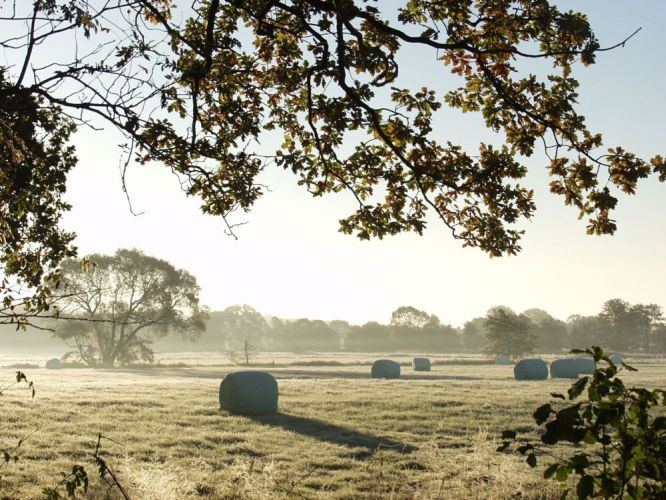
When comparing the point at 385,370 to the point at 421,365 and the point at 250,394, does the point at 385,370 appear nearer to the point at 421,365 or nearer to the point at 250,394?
the point at 421,365

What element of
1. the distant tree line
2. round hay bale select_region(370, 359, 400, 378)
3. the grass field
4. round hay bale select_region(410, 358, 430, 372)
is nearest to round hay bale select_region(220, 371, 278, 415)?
the grass field

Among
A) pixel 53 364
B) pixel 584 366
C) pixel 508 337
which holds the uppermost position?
pixel 508 337

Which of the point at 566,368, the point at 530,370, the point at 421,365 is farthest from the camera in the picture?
the point at 421,365

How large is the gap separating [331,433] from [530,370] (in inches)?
906

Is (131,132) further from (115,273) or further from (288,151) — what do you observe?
(115,273)

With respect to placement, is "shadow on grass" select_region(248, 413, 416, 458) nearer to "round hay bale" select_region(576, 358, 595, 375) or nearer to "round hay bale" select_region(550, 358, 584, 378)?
"round hay bale" select_region(550, 358, 584, 378)

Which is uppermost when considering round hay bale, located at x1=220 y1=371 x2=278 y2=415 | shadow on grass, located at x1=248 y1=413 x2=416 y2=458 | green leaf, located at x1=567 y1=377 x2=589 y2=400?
green leaf, located at x1=567 y1=377 x2=589 y2=400

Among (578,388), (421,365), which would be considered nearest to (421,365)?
(421,365)

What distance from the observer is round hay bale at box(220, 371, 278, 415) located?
1875 centimetres

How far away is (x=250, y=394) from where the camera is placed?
61.5ft

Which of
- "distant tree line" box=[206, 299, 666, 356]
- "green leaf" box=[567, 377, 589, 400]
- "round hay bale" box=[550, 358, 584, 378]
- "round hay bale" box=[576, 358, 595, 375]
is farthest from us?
"distant tree line" box=[206, 299, 666, 356]

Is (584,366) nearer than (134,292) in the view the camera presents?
Yes

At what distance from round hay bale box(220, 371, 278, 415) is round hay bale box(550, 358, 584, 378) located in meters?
24.1

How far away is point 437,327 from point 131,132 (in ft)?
357
